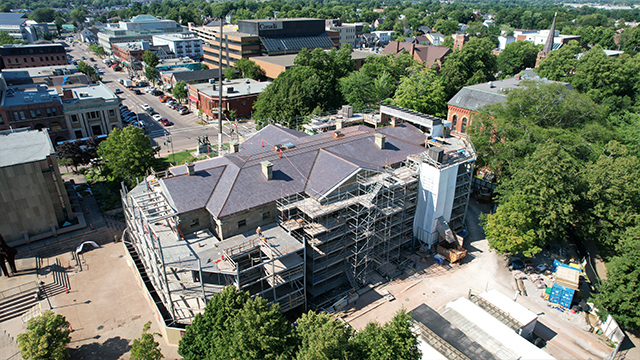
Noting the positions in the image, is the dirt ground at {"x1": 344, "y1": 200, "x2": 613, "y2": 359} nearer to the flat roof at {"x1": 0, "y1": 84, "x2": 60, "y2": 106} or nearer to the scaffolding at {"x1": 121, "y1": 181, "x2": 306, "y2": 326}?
the scaffolding at {"x1": 121, "y1": 181, "x2": 306, "y2": 326}

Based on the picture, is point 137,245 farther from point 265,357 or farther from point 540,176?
point 540,176

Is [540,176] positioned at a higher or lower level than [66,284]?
higher

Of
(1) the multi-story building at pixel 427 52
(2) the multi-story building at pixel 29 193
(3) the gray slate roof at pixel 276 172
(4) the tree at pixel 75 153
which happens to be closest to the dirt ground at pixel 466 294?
(3) the gray slate roof at pixel 276 172

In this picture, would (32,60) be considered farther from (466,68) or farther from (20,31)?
(466,68)

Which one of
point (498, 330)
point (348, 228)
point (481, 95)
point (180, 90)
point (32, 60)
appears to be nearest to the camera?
point (498, 330)

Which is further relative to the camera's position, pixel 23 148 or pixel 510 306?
pixel 23 148

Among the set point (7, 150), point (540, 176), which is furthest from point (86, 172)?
point (540, 176)

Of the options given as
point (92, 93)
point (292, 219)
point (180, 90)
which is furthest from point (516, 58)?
point (92, 93)
